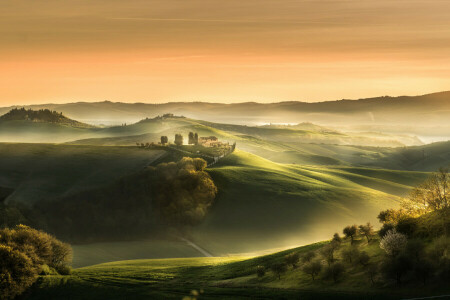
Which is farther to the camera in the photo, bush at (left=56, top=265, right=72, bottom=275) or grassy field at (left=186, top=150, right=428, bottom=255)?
grassy field at (left=186, top=150, right=428, bottom=255)

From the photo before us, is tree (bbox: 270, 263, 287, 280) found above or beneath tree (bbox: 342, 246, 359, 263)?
beneath

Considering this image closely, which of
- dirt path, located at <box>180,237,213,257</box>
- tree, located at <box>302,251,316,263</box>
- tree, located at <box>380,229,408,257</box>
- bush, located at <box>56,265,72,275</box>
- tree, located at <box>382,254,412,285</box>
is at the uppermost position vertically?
tree, located at <box>380,229,408,257</box>

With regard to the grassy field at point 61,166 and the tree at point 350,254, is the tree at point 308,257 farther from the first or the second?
the grassy field at point 61,166

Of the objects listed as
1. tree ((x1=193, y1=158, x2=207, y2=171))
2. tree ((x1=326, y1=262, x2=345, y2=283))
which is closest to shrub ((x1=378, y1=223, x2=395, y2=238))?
tree ((x1=326, y1=262, x2=345, y2=283))

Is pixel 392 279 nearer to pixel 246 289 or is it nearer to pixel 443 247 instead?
pixel 443 247

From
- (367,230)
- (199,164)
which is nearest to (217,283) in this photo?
(367,230)

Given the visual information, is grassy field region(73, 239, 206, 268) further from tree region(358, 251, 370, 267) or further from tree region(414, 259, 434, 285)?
tree region(414, 259, 434, 285)

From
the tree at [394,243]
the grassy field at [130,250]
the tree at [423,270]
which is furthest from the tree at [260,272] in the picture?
the grassy field at [130,250]

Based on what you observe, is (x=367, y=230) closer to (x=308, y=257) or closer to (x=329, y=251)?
(x=329, y=251)

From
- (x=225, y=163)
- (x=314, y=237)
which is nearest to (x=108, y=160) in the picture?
(x=225, y=163)
